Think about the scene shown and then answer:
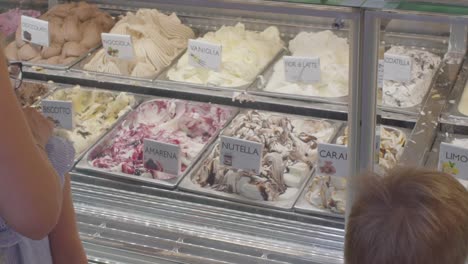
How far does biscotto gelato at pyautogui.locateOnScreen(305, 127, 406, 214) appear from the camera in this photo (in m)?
2.21

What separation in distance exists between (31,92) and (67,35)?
0.89ft

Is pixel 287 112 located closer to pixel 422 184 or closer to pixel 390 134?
pixel 390 134

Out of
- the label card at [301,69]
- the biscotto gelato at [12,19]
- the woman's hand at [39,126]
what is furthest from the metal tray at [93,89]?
the woman's hand at [39,126]

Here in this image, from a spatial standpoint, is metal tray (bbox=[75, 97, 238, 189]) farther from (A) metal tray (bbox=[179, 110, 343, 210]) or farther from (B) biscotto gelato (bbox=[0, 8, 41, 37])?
(B) biscotto gelato (bbox=[0, 8, 41, 37])

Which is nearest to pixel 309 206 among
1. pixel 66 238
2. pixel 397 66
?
pixel 397 66

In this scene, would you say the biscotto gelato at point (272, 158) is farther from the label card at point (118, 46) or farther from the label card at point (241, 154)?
the label card at point (118, 46)

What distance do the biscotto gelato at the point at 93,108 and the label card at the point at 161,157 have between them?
1.08ft

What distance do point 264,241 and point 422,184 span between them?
38.3 inches

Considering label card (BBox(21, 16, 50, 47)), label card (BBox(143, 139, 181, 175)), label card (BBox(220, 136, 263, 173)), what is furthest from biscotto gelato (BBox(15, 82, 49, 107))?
label card (BBox(220, 136, 263, 173))

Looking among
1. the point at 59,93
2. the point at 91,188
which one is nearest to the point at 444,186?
the point at 91,188

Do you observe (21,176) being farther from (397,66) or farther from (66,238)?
(397,66)

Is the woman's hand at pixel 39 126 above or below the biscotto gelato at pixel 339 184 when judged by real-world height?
above

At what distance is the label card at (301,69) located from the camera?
2.33 metres

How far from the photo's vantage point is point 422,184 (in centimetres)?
129
